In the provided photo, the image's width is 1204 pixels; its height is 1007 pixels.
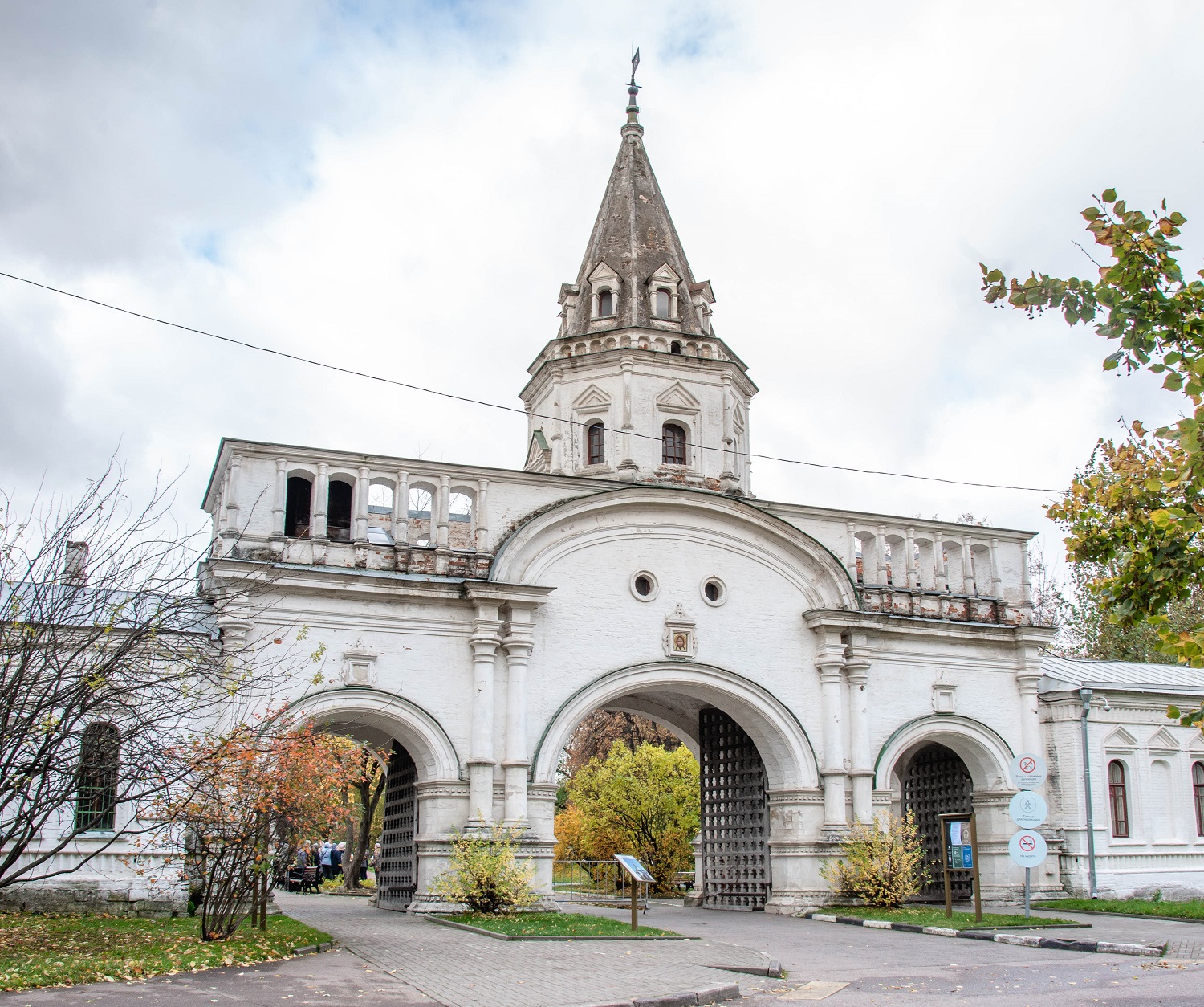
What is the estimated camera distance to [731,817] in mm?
24094

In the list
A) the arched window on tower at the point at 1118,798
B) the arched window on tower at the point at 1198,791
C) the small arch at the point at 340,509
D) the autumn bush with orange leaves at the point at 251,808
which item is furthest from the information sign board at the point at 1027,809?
the small arch at the point at 340,509

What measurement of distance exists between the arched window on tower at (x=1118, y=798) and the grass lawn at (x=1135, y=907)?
152cm

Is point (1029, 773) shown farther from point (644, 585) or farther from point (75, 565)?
point (75, 565)

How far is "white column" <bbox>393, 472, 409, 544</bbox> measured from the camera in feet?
68.2

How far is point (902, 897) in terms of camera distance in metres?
21.0

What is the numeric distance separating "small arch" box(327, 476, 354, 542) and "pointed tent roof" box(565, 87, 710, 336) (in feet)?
19.7

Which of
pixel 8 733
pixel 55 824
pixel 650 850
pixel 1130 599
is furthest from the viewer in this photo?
pixel 650 850

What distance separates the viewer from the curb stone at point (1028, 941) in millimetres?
14836

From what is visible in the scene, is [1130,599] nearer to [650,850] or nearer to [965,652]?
[965,652]

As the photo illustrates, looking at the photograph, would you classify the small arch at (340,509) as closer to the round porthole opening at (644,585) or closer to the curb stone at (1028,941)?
the round porthole opening at (644,585)

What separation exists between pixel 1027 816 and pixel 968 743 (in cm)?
577

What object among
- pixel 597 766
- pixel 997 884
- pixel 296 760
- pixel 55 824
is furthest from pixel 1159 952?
pixel 597 766

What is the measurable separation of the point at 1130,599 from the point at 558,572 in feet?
42.0

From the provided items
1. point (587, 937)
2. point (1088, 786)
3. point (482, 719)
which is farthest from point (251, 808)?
point (1088, 786)
